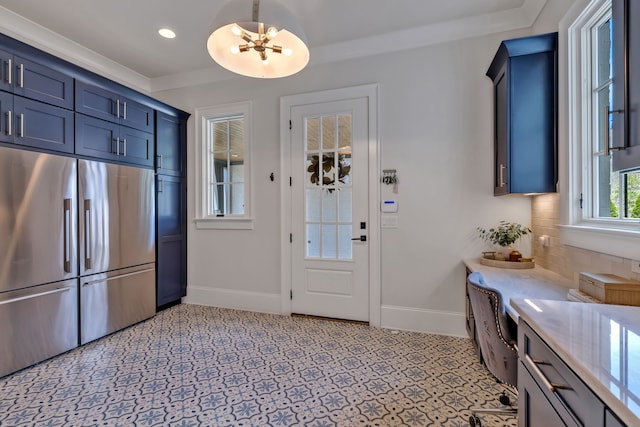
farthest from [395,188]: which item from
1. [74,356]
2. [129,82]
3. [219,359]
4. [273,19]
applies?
[129,82]

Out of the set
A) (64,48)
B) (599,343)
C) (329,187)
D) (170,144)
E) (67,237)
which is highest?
(64,48)

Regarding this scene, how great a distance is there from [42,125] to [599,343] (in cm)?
359

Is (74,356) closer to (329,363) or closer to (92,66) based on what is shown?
(329,363)

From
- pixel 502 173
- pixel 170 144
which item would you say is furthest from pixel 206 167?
pixel 502 173

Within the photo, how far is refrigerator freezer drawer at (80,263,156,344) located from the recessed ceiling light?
242cm

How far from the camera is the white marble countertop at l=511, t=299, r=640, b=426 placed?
61 centimetres

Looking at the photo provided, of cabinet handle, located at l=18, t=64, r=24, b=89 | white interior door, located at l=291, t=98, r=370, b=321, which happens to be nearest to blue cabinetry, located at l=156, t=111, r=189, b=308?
cabinet handle, located at l=18, t=64, r=24, b=89

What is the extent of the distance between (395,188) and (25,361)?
344 cm

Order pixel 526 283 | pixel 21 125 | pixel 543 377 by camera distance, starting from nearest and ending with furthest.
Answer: pixel 543 377
pixel 526 283
pixel 21 125

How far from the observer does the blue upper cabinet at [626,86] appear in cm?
103

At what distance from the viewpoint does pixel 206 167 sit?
13.1 feet

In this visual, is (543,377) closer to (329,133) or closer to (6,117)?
(329,133)

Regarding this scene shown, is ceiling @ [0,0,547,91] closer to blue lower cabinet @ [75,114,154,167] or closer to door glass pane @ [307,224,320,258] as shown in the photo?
blue lower cabinet @ [75,114,154,167]

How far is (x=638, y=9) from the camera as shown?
1023 millimetres
